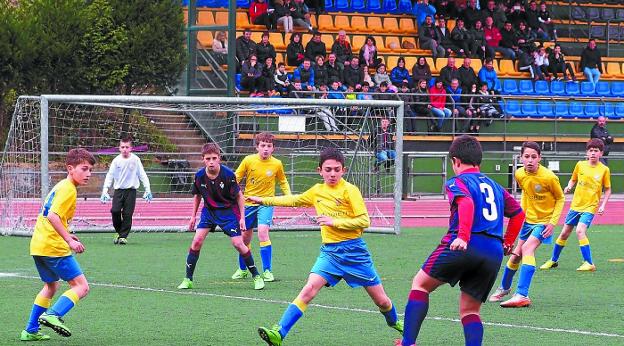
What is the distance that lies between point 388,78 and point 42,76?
894 cm

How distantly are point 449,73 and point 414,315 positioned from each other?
2277 centimetres

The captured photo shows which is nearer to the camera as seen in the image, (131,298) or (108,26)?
(131,298)

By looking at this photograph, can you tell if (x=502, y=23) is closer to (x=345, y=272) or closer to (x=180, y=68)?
(x=180, y=68)

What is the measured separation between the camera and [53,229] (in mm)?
9602

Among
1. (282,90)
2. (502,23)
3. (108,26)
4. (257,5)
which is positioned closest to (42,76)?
(108,26)

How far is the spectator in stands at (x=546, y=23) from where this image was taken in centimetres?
3556

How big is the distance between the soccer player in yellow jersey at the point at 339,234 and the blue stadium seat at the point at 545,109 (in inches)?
911

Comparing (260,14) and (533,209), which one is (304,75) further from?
(533,209)

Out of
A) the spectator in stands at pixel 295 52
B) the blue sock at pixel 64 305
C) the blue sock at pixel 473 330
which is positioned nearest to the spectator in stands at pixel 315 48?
the spectator in stands at pixel 295 52

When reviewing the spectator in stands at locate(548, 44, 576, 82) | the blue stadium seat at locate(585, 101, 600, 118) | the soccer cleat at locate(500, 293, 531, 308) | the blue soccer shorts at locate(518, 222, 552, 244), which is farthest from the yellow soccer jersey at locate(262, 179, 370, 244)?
the spectator in stands at locate(548, 44, 576, 82)

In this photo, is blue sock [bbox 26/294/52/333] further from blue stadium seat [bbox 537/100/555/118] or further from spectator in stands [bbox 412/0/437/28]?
spectator in stands [bbox 412/0/437/28]

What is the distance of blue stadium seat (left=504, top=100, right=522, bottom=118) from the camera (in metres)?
31.5

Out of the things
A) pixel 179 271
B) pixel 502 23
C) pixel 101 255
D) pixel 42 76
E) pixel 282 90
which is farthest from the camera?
pixel 502 23

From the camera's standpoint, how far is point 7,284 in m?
13.2
